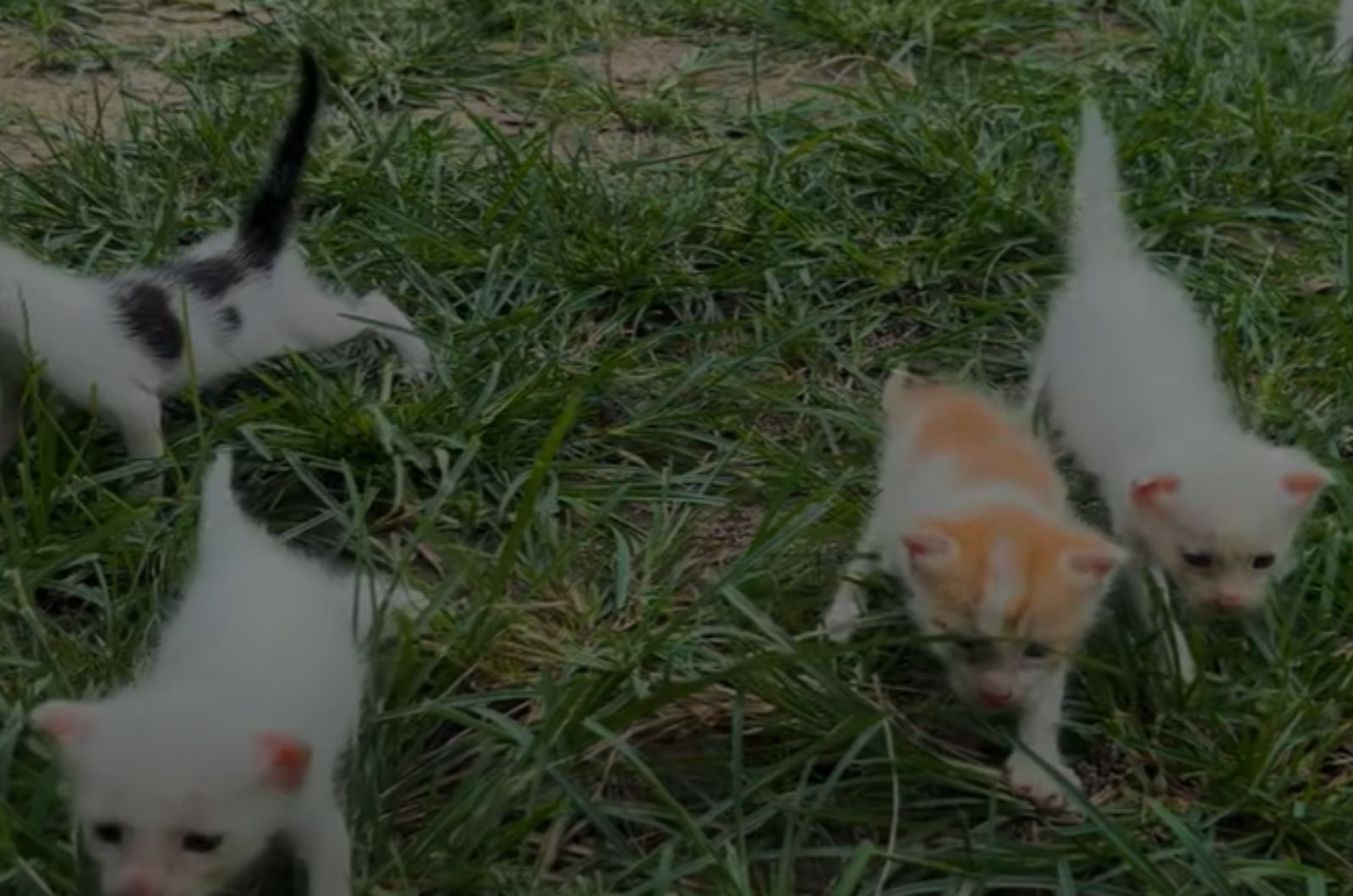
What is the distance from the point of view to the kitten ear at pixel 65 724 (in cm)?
189

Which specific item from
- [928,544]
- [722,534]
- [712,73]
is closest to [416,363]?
[722,534]

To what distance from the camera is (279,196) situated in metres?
3.20

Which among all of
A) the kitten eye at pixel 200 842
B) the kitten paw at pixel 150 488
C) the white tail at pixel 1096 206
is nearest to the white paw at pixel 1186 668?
the white tail at pixel 1096 206

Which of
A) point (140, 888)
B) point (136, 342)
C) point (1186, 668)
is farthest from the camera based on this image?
A: point (136, 342)

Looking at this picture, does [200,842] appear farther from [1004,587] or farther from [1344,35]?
[1344,35]

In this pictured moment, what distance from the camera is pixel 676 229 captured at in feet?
11.7

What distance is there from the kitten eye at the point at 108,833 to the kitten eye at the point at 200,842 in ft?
0.22

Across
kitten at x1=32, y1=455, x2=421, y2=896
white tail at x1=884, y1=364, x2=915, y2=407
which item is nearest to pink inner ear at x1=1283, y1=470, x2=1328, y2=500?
white tail at x1=884, y1=364, x2=915, y2=407

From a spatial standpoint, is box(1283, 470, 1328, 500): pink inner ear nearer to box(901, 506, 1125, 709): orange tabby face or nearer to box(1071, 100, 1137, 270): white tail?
box(901, 506, 1125, 709): orange tabby face

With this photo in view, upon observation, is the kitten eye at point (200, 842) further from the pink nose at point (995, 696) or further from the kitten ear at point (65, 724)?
the pink nose at point (995, 696)

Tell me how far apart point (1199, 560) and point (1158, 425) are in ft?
1.04

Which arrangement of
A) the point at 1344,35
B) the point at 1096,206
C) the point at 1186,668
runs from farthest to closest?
the point at 1344,35
the point at 1096,206
the point at 1186,668

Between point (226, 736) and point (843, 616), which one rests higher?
point (226, 736)

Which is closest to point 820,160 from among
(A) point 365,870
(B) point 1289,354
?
(B) point 1289,354
